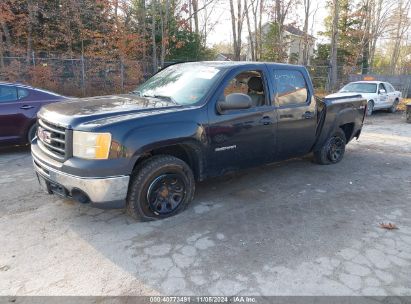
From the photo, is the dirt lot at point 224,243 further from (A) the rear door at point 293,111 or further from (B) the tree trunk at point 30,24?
(B) the tree trunk at point 30,24

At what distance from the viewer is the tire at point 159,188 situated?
12.5 ft

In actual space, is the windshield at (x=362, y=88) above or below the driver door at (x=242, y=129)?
above

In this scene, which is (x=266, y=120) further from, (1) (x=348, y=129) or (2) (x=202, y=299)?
(1) (x=348, y=129)

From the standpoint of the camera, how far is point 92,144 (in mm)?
3471

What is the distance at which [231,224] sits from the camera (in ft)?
13.2

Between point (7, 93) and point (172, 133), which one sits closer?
point (172, 133)

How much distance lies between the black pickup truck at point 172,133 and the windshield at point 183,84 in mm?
18

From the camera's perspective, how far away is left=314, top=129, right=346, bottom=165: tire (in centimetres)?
646

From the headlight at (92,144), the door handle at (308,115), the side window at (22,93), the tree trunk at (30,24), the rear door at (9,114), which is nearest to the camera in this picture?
the headlight at (92,144)

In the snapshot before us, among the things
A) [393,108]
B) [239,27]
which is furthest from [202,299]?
[239,27]

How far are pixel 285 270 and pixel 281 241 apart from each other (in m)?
0.55

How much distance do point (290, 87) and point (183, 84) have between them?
5.75 feet

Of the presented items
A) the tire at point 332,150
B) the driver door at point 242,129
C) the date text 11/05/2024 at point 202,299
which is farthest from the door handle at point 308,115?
the date text 11/05/2024 at point 202,299

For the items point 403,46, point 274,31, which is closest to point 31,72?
point 274,31
